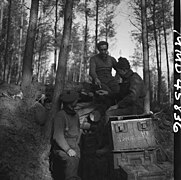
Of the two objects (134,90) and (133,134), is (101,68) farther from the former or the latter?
(133,134)

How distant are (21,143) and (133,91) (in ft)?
9.23

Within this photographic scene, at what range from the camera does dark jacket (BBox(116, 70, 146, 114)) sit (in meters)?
5.41

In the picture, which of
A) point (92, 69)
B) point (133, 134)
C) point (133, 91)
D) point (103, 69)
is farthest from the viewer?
point (103, 69)

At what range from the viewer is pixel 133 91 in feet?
17.6

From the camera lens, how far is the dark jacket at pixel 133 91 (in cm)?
541

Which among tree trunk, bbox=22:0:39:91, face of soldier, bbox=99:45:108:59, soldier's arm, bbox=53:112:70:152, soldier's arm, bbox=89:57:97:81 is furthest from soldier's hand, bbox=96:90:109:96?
tree trunk, bbox=22:0:39:91

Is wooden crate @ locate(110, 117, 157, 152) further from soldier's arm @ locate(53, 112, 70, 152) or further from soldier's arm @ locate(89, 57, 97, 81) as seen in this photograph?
soldier's arm @ locate(89, 57, 97, 81)

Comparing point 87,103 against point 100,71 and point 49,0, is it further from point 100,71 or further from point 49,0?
point 49,0

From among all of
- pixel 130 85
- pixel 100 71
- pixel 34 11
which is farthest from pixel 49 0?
pixel 130 85

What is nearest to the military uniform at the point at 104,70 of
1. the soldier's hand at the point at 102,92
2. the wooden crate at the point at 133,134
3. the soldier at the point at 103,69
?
the soldier at the point at 103,69

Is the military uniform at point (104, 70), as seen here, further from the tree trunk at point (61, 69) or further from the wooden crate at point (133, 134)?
the wooden crate at point (133, 134)

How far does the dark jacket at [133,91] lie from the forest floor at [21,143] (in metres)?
0.74

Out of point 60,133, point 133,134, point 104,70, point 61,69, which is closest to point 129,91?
point 133,134

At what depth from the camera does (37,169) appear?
218 inches
